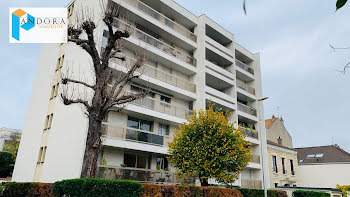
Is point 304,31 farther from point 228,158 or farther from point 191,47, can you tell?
point 191,47

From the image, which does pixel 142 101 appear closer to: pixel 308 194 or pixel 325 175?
pixel 308 194

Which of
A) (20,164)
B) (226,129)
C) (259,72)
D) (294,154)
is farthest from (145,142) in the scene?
(294,154)

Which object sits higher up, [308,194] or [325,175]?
[325,175]

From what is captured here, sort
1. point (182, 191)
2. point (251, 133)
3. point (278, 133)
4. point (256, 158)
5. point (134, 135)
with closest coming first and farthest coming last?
point (182, 191), point (134, 135), point (256, 158), point (251, 133), point (278, 133)

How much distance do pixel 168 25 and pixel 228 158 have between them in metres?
14.0

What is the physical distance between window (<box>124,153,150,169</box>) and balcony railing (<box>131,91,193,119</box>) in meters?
3.89

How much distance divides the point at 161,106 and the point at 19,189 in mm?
11248

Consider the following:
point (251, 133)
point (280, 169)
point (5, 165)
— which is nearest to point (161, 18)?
point (251, 133)

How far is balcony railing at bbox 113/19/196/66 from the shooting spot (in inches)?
813

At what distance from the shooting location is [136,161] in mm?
20234

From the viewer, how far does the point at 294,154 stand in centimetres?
3562

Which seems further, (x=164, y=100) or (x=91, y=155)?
(x=164, y=100)

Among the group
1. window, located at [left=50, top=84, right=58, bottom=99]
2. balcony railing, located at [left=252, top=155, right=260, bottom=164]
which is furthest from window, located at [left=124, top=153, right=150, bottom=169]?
balcony railing, located at [left=252, top=155, right=260, bottom=164]

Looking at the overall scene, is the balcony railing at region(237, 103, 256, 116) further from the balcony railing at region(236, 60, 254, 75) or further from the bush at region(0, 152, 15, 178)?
the bush at region(0, 152, 15, 178)
